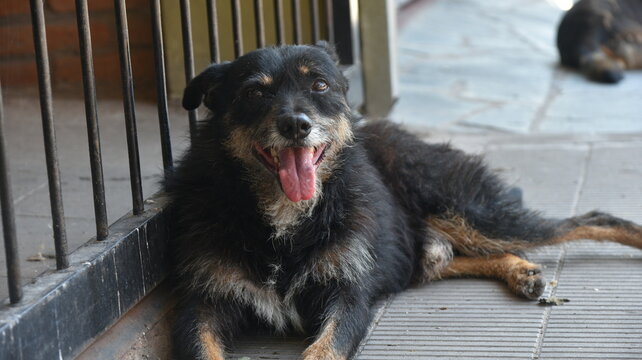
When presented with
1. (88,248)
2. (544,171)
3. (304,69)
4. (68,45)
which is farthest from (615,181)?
(68,45)

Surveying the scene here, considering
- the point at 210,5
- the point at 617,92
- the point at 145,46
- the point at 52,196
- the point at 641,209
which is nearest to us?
the point at 52,196

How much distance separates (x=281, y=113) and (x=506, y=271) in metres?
1.54

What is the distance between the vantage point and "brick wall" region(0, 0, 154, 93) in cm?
680

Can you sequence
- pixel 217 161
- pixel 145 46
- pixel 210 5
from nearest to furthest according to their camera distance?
1. pixel 217 161
2. pixel 210 5
3. pixel 145 46

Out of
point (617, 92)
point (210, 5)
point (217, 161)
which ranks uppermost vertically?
point (210, 5)

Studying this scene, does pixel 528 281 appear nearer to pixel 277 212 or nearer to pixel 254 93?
pixel 277 212

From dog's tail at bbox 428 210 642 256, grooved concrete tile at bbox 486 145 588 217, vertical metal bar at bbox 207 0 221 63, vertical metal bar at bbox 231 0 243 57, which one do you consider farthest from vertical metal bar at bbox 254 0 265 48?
grooved concrete tile at bbox 486 145 588 217

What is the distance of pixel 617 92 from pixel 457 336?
17.9 ft

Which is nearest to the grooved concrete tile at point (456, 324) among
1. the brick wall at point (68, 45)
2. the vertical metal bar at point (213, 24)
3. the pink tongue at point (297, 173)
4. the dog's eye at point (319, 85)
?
the pink tongue at point (297, 173)

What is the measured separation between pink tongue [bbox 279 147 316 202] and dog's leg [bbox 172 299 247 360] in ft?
1.77

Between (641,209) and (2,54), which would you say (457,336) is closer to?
(641,209)

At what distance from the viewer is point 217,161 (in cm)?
405

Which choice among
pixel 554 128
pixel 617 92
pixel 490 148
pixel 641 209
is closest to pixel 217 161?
pixel 641 209

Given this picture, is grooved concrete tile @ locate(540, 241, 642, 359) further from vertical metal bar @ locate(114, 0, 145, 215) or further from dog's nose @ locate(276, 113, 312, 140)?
vertical metal bar @ locate(114, 0, 145, 215)
